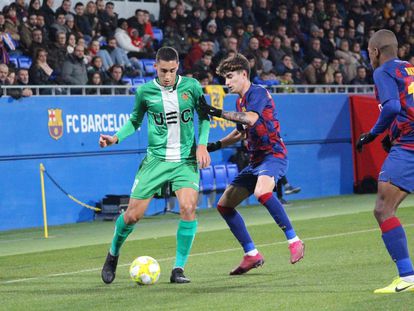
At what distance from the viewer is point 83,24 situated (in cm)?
2325

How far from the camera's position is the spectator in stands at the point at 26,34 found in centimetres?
2136

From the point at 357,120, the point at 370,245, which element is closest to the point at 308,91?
the point at 357,120

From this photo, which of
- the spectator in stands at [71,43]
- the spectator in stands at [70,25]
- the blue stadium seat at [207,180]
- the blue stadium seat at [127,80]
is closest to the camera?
the spectator in stands at [71,43]

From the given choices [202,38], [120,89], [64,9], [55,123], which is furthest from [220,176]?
[64,9]

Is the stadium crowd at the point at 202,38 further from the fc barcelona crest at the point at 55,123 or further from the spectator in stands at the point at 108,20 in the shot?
the fc barcelona crest at the point at 55,123

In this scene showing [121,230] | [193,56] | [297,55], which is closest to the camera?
[121,230]

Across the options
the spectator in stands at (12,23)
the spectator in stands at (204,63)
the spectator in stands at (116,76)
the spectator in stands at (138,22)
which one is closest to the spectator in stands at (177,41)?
the spectator in stands at (138,22)

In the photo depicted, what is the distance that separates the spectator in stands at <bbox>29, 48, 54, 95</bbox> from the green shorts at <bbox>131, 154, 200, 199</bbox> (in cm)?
1031

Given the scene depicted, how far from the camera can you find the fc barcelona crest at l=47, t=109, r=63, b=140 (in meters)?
21.0

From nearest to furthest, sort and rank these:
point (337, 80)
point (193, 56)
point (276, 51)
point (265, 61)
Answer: point (193, 56) < point (265, 61) < point (276, 51) < point (337, 80)

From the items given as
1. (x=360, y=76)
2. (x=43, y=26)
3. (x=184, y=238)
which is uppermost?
(x=43, y=26)

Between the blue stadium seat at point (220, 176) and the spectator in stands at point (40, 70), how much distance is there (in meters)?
4.91

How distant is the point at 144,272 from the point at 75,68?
11574mm

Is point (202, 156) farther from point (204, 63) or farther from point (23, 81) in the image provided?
point (204, 63)
